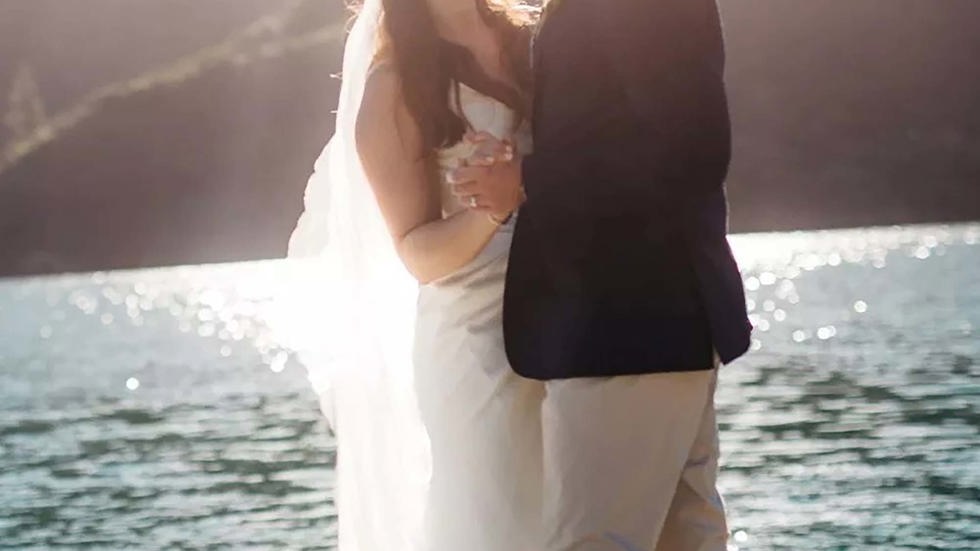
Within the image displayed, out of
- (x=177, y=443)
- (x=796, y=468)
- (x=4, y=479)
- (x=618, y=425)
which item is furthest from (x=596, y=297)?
(x=177, y=443)

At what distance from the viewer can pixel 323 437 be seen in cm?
1588

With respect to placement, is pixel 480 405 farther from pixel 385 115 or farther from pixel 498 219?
pixel 385 115

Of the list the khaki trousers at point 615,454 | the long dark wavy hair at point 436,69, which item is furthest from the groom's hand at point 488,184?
the khaki trousers at point 615,454

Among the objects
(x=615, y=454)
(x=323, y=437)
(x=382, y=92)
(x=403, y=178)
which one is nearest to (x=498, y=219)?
(x=403, y=178)

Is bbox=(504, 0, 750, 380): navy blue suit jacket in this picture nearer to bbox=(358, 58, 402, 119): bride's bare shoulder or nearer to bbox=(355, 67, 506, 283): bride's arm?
bbox=(355, 67, 506, 283): bride's arm

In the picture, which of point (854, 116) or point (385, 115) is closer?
point (385, 115)

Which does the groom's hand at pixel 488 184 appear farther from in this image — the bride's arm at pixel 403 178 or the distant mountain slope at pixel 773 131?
the distant mountain slope at pixel 773 131

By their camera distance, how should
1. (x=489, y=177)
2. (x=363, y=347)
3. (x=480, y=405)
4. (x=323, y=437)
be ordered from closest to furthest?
(x=489, y=177) → (x=480, y=405) → (x=363, y=347) → (x=323, y=437)

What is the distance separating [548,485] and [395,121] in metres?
0.68

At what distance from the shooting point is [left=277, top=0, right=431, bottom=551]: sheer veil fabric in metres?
3.30

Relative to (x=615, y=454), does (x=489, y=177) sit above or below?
above

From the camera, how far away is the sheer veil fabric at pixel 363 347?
330 cm

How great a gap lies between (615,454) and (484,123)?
0.62 meters

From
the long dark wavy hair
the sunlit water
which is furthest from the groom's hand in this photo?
the sunlit water
